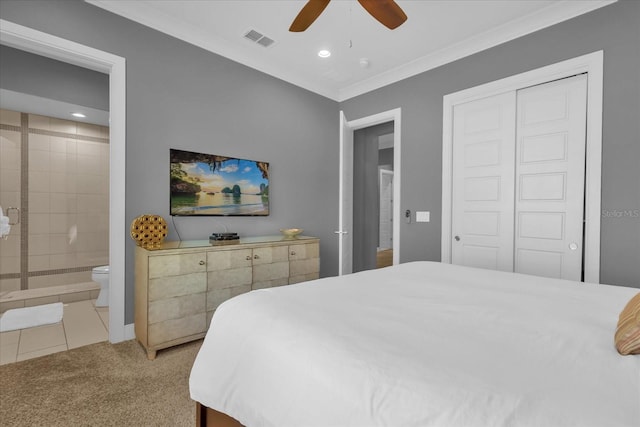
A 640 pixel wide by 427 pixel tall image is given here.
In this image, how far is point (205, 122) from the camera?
2947 mm

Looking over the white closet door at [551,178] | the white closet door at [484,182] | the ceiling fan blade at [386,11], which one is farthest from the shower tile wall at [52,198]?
the white closet door at [551,178]

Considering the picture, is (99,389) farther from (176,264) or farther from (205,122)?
(205,122)

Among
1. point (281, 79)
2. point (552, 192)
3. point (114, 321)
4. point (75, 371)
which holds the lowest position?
point (75, 371)

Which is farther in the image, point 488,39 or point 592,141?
point 488,39

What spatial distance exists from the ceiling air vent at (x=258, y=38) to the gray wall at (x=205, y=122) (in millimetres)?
345

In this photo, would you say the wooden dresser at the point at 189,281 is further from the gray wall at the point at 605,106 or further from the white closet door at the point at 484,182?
the white closet door at the point at 484,182

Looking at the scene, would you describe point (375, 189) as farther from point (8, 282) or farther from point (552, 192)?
point (8, 282)

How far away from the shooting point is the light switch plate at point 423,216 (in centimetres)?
329

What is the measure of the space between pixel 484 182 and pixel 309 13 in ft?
7.18

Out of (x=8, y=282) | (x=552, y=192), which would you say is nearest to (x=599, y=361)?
(x=552, y=192)

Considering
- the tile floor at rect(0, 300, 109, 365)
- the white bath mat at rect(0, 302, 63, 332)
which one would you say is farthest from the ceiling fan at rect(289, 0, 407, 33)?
the white bath mat at rect(0, 302, 63, 332)

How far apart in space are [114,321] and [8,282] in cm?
231

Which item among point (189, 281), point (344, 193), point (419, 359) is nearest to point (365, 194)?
point (344, 193)

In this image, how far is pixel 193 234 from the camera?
113 inches
